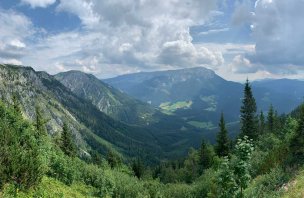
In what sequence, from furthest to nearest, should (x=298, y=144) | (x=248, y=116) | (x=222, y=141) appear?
1. (x=248, y=116)
2. (x=222, y=141)
3. (x=298, y=144)

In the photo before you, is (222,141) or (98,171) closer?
(98,171)

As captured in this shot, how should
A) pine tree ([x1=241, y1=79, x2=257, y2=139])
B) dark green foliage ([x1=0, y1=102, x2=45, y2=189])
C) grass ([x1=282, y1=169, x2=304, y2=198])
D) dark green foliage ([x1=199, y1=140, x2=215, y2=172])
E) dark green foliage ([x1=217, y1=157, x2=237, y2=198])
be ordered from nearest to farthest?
dark green foliage ([x1=217, y1=157, x2=237, y2=198]), dark green foliage ([x1=0, y1=102, x2=45, y2=189]), grass ([x1=282, y1=169, x2=304, y2=198]), pine tree ([x1=241, y1=79, x2=257, y2=139]), dark green foliage ([x1=199, y1=140, x2=215, y2=172])

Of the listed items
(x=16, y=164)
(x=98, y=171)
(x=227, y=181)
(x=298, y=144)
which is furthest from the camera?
(x=98, y=171)

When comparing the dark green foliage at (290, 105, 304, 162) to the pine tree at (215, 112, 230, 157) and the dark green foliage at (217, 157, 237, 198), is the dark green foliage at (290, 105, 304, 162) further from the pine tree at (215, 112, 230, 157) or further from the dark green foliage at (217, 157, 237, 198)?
the pine tree at (215, 112, 230, 157)

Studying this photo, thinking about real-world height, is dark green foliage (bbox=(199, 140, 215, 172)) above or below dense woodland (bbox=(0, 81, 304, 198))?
below

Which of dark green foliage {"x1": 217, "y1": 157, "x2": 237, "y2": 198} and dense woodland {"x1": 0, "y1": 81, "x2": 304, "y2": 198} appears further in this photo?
dense woodland {"x1": 0, "y1": 81, "x2": 304, "y2": 198}

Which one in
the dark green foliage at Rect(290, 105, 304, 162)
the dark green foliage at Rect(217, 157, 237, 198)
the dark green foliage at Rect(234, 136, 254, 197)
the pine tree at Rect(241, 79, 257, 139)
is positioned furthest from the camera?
the pine tree at Rect(241, 79, 257, 139)

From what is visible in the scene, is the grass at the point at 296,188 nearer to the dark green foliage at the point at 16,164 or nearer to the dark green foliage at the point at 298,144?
the dark green foliage at the point at 298,144

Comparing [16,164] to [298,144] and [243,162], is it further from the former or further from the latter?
[298,144]

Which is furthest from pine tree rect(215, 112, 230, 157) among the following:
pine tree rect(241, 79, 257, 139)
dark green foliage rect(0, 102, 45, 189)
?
dark green foliage rect(0, 102, 45, 189)

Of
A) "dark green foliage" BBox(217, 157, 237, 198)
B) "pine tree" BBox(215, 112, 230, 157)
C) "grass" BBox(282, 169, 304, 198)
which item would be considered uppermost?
"dark green foliage" BBox(217, 157, 237, 198)

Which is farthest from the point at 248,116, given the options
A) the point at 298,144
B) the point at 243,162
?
the point at 243,162

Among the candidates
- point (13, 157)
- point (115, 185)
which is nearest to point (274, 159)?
point (115, 185)

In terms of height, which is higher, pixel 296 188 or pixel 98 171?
pixel 296 188
